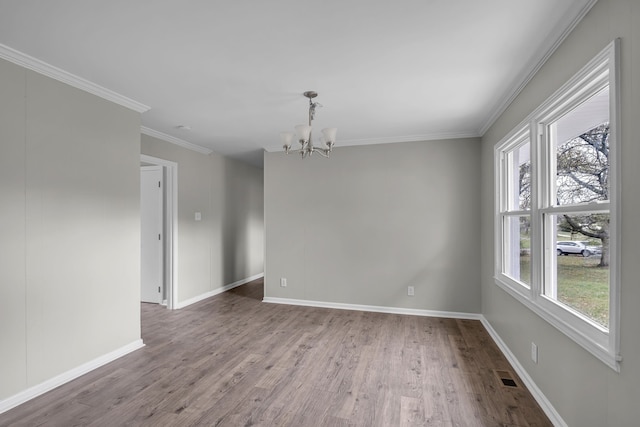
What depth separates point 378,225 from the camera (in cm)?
442

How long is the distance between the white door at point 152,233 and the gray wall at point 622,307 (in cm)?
467

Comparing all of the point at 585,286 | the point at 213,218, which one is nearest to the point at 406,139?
the point at 585,286

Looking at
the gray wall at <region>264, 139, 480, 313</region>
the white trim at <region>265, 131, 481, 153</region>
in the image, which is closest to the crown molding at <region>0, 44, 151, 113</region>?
the gray wall at <region>264, 139, 480, 313</region>

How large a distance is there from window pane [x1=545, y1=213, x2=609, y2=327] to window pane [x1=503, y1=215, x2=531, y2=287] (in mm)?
463

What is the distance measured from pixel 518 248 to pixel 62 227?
3894 mm

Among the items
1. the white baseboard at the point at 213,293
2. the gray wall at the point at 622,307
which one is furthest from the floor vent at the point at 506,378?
the white baseboard at the point at 213,293

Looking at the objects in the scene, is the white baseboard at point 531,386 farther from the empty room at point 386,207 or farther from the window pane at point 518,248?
the window pane at point 518,248

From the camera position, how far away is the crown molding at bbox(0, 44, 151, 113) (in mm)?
2137

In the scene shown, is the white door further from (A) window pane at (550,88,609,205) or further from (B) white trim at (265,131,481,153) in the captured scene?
(A) window pane at (550,88,609,205)

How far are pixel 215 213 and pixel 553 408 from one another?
480cm

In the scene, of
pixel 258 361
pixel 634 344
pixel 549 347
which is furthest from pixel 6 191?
pixel 549 347

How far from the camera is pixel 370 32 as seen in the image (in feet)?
6.31

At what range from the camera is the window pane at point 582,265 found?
5.43ft

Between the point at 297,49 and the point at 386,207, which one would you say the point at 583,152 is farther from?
the point at 386,207
